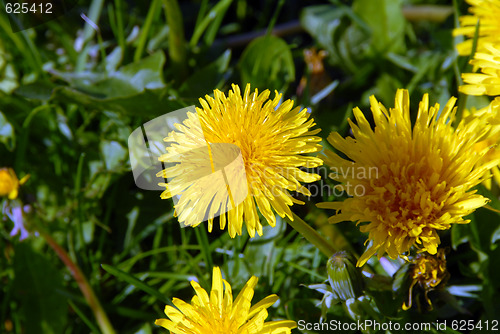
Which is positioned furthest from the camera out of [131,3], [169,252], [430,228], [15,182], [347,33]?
[131,3]

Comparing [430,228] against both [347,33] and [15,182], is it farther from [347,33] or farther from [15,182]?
[347,33]

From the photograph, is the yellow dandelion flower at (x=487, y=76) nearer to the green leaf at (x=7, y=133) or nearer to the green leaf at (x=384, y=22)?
the green leaf at (x=384, y=22)

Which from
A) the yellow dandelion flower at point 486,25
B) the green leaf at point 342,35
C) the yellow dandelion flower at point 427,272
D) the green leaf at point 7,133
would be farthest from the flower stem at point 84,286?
the green leaf at point 342,35

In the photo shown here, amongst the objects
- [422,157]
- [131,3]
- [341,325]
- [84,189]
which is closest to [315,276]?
[341,325]

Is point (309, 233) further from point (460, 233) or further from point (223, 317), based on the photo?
point (460, 233)

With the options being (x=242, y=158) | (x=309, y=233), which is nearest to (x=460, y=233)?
(x=309, y=233)
